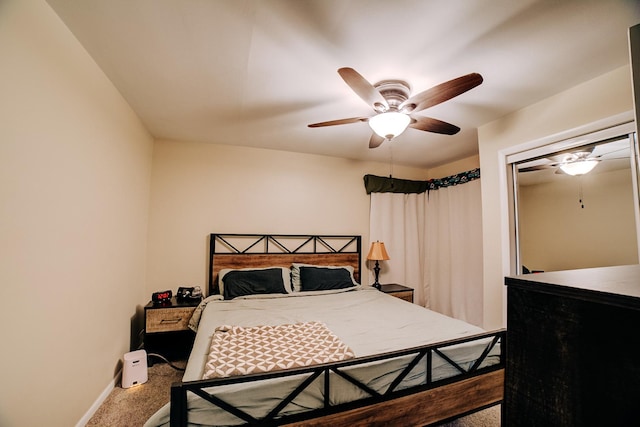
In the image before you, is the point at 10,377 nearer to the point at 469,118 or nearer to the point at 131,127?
the point at 131,127

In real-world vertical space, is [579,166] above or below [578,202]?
above

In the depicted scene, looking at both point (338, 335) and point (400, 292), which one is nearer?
point (338, 335)

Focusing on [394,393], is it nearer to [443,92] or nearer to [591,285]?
[591,285]

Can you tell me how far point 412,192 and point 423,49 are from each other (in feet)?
9.85

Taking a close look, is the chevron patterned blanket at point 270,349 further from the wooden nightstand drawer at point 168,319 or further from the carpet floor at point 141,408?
the wooden nightstand drawer at point 168,319

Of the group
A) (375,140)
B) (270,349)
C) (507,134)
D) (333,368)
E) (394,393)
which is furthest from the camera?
(507,134)

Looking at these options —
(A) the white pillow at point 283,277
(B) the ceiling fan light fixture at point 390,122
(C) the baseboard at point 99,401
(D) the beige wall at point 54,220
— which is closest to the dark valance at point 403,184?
(A) the white pillow at point 283,277

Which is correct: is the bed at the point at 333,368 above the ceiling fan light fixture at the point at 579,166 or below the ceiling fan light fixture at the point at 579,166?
below

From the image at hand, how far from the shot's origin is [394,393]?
142 cm

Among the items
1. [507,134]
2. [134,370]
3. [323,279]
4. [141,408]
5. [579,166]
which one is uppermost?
[507,134]

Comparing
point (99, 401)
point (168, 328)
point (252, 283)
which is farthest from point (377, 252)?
point (99, 401)

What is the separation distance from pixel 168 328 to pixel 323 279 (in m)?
1.75

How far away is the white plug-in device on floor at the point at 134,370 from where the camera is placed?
7.25 feet

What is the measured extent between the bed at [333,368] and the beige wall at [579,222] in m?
1.14
